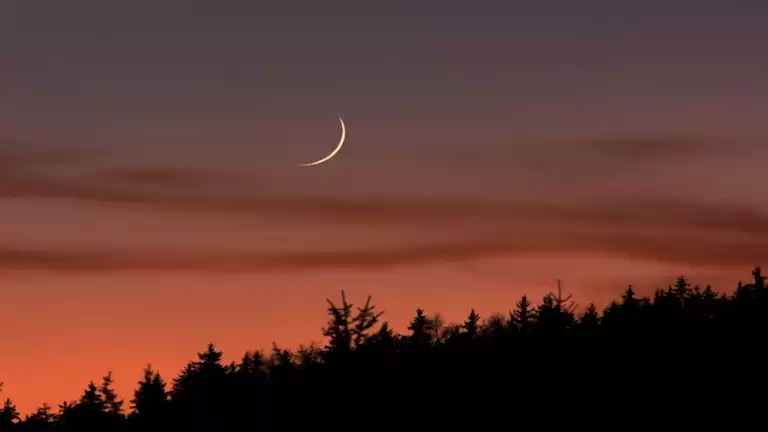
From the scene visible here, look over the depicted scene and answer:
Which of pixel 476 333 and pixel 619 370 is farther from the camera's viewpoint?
pixel 476 333

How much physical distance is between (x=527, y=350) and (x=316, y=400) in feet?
80.5

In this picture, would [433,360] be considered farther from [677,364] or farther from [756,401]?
[756,401]

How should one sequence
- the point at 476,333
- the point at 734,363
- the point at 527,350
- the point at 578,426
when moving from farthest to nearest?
the point at 476,333
the point at 527,350
the point at 734,363
the point at 578,426

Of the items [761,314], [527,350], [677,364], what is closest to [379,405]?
[527,350]

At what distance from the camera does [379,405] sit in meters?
142

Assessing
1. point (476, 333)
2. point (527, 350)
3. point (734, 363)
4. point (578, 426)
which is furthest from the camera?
point (476, 333)

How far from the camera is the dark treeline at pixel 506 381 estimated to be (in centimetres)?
13712

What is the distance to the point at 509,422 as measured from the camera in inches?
5418

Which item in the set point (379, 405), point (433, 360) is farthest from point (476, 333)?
point (379, 405)

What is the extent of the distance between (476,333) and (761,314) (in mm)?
37354

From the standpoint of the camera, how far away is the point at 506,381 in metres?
144

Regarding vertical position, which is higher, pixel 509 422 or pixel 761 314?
pixel 761 314

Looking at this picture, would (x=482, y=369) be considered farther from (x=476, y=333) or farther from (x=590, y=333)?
(x=476, y=333)

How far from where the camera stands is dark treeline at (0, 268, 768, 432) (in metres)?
137
